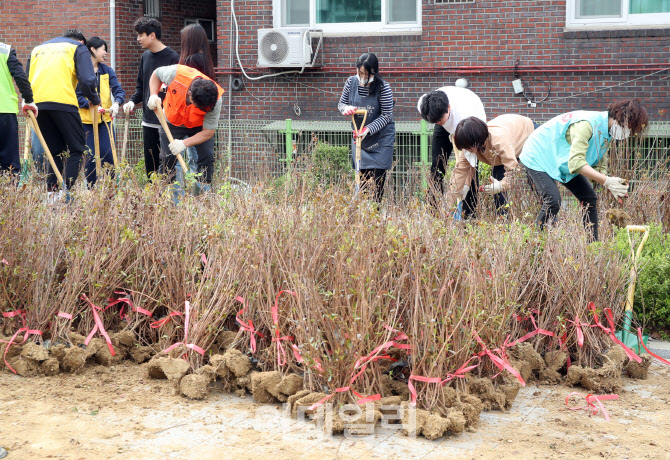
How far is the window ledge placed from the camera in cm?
1069

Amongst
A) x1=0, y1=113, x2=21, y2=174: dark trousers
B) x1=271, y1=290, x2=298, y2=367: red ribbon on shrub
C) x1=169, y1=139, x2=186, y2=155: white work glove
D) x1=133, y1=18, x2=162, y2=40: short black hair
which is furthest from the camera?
x1=133, y1=18, x2=162, y2=40: short black hair

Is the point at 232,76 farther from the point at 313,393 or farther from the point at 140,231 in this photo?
the point at 313,393

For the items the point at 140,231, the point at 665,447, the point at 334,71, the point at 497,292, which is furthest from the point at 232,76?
the point at 665,447

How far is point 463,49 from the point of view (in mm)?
11539

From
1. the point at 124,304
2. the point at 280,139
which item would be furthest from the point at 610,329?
the point at 280,139

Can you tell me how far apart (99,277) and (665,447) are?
2.95m

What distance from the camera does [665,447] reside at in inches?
134

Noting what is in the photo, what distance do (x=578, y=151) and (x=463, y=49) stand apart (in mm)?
6167

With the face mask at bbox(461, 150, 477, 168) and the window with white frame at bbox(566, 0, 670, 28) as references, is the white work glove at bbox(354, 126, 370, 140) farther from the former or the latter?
the window with white frame at bbox(566, 0, 670, 28)

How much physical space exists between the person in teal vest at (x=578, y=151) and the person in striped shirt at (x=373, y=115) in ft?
5.73

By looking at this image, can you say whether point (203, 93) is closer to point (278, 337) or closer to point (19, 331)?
point (19, 331)

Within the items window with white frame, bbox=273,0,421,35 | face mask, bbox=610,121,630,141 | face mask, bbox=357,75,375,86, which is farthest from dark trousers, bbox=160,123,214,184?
window with white frame, bbox=273,0,421,35

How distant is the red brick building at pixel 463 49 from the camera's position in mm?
10891

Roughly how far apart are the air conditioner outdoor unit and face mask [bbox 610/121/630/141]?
687 centimetres
